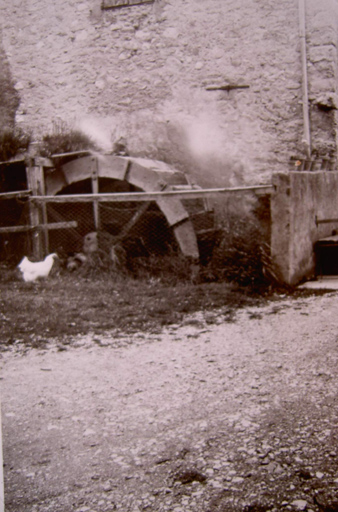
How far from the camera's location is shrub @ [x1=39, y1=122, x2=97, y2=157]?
4711 mm

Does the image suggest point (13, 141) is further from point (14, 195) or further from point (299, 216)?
point (299, 216)

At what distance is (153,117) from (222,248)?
1421mm

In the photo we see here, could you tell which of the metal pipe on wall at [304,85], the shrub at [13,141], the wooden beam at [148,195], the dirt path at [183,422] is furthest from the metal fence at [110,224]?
the dirt path at [183,422]

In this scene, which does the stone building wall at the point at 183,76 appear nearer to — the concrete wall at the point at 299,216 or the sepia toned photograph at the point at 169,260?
the sepia toned photograph at the point at 169,260

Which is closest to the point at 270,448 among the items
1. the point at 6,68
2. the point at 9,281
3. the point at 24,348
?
the point at 24,348

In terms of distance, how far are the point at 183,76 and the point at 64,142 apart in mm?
1498

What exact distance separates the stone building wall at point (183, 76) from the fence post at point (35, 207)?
48.6 inches

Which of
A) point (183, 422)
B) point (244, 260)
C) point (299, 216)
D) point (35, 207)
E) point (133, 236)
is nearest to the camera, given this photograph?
point (183, 422)

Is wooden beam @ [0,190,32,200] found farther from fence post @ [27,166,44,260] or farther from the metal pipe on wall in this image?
the metal pipe on wall

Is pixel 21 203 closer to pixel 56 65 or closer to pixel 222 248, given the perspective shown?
pixel 222 248

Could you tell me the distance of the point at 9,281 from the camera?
4.16 metres

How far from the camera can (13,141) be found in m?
4.77

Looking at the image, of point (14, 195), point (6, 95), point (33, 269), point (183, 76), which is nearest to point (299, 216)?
point (183, 76)

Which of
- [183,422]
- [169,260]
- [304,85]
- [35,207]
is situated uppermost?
[304,85]
